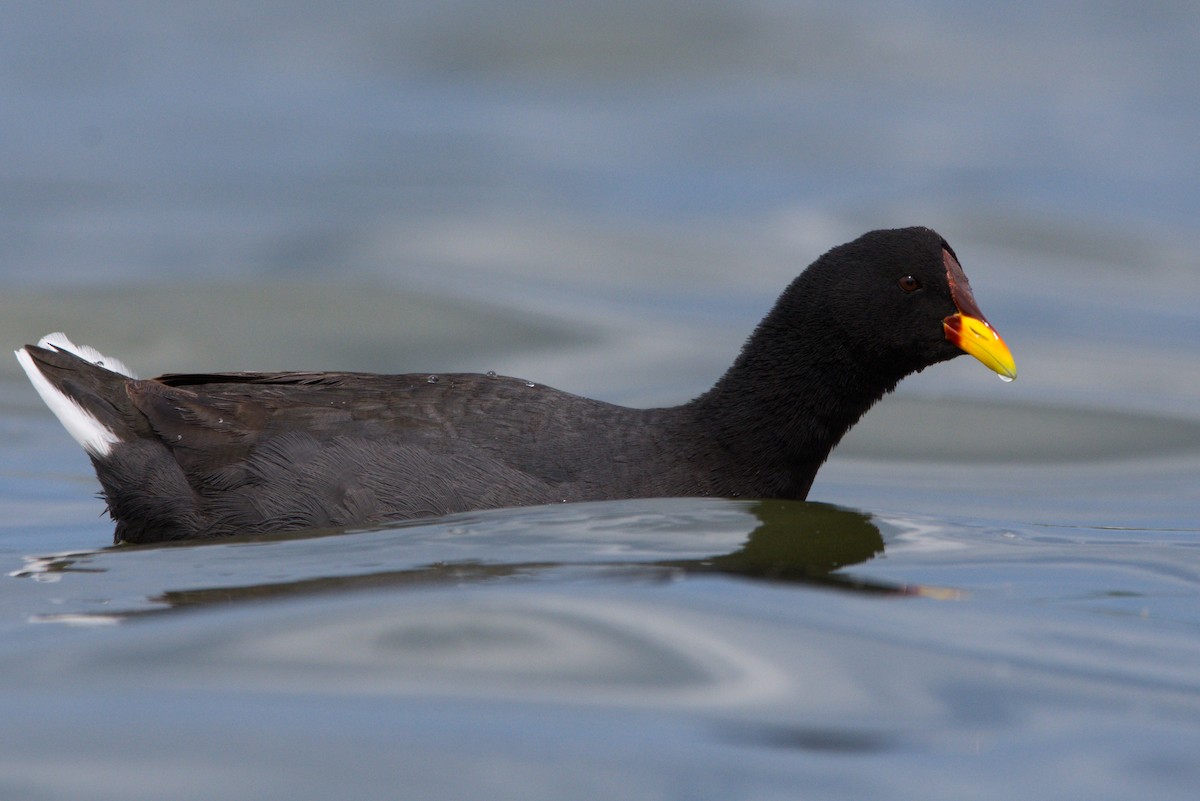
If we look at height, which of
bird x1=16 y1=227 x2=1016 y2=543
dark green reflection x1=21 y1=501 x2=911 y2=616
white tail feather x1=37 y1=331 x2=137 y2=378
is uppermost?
white tail feather x1=37 y1=331 x2=137 y2=378

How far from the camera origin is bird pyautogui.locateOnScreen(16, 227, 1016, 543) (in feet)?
20.2

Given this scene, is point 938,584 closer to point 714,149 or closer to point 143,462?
point 143,462

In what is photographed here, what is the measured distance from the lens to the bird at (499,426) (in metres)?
6.15

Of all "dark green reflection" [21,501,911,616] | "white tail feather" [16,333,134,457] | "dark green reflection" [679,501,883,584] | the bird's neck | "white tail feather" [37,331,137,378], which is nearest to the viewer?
"dark green reflection" [21,501,911,616]

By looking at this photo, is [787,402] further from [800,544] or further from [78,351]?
[78,351]

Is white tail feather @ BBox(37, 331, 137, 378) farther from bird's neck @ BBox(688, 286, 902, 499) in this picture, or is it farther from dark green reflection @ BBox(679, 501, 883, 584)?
dark green reflection @ BBox(679, 501, 883, 584)

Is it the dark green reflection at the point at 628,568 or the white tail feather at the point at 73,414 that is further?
the white tail feather at the point at 73,414

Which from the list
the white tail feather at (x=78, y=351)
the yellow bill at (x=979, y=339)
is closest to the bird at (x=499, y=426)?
the yellow bill at (x=979, y=339)

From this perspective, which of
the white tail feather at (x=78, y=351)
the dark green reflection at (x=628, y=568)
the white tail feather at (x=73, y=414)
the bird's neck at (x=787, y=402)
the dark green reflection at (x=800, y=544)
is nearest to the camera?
the dark green reflection at (x=628, y=568)

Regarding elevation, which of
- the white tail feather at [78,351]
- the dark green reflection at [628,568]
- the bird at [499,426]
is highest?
the white tail feather at [78,351]

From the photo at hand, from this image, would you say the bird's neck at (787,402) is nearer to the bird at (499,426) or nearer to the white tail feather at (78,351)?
the bird at (499,426)

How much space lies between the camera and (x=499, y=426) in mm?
6328

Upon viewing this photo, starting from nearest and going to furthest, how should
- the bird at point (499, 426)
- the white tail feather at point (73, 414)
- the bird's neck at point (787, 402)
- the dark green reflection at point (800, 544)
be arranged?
the dark green reflection at point (800, 544) < the bird at point (499, 426) < the bird's neck at point (787, 402) < the white tail feather at point (73, 414)

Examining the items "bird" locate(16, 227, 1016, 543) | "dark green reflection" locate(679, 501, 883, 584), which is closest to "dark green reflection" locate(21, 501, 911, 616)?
"dark green reflection" locate(679, 501, 883, 584)
